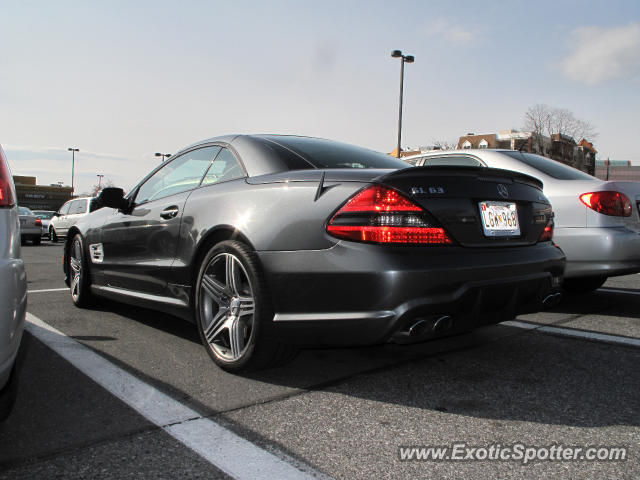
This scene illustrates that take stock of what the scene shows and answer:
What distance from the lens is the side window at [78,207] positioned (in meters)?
18.5

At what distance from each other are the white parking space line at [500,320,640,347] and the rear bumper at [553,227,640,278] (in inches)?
27.1

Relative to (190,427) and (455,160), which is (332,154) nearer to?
(190,427)

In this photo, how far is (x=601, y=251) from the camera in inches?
172

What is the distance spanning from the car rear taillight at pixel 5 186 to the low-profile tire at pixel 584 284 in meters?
4.82

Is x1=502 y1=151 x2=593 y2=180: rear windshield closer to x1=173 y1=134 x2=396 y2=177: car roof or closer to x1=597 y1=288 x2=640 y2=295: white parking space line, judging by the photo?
x1=597 y1=288 x2=640 y2=295: white parking space line

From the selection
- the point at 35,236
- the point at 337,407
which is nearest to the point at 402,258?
the point at 337,407

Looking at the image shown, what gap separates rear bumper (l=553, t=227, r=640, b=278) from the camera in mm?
4336

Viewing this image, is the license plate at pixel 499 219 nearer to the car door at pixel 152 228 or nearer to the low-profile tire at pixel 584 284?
the car door at pixel 152 228

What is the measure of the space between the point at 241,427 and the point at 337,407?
1.56 ft

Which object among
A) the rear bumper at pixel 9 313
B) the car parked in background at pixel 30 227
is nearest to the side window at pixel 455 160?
the rear bumper at pixel 9 313

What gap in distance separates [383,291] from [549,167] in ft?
11.5

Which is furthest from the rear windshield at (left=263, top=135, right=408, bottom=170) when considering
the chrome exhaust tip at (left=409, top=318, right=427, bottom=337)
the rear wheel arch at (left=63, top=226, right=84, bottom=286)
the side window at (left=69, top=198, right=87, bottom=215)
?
the side window at (left=69, top=198, right=87, bottom=215)

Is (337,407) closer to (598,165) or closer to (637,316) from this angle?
(637,316)

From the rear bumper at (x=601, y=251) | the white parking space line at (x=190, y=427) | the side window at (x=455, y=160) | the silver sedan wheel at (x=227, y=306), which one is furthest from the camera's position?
the side window at (x=455, y=160)
